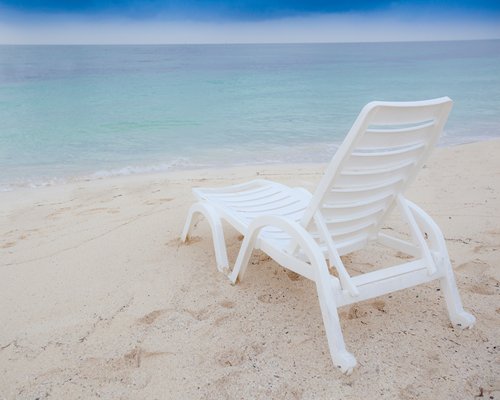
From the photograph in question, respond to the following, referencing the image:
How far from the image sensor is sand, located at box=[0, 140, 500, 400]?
2234 mm

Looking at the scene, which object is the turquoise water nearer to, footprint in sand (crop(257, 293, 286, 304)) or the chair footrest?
footprint in sand (crop(257, 293, 286, 304))

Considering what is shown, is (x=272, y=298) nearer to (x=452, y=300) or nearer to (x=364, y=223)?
(x=364, y=223)

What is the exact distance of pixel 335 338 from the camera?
2.27 m

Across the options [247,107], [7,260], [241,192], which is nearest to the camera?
[7,260]

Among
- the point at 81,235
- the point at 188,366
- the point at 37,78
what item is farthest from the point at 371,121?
the point at 37,78

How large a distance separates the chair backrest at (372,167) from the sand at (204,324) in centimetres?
57

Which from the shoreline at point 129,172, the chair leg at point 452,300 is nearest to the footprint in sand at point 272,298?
the chair leg at point 452,300

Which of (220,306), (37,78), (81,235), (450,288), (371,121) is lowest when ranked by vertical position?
(37,78)

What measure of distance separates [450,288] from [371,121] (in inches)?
44.0

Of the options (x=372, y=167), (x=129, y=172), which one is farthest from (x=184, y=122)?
(x=372, y=167)

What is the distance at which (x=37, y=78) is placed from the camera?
98.2 ft

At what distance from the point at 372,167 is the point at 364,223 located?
479 millimetres

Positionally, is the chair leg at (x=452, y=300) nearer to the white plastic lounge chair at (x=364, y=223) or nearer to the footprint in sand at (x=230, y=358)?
the white plastic lounge chair at (x=364, y=223)

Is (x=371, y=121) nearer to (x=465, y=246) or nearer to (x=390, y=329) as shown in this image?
(x=390, y=329)
